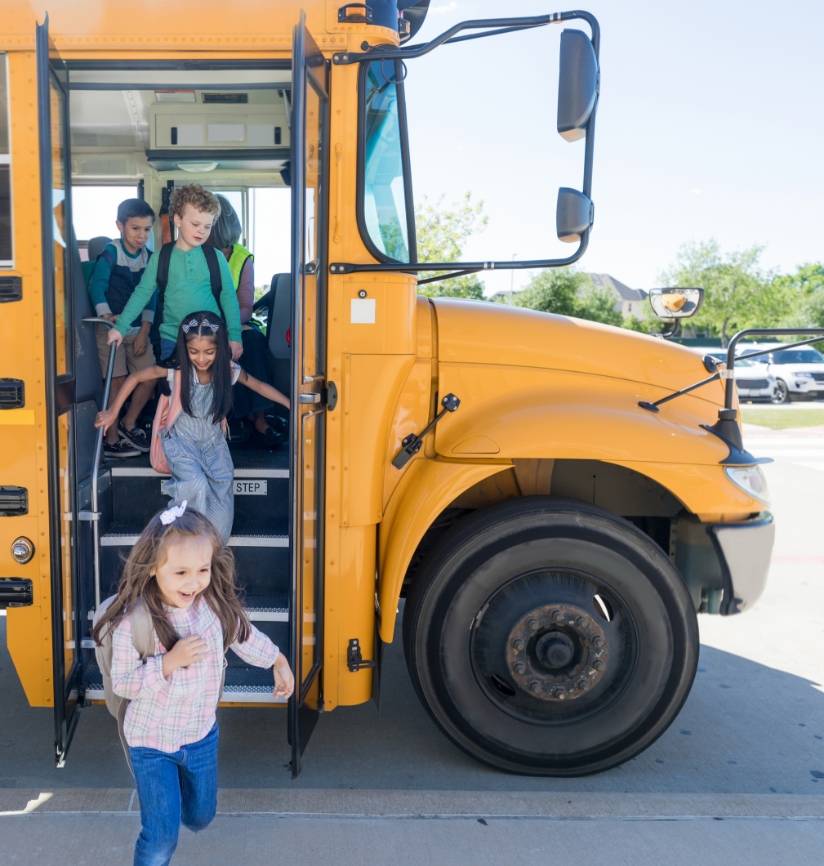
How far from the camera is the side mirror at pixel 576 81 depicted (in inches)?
106

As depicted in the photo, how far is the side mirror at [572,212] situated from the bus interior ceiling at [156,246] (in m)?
1.07

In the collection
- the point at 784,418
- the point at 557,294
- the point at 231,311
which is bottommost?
the point at 784,418

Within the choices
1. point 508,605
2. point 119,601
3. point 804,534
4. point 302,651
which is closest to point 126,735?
point 119,601

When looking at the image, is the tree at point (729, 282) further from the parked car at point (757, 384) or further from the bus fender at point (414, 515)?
the bus fender at point (414, 515)

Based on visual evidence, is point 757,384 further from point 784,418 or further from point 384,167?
point 384,167

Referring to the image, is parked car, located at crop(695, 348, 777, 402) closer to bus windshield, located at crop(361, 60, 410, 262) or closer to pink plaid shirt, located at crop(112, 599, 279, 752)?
bus windshield, located at crop(361, 60, 410, 262)

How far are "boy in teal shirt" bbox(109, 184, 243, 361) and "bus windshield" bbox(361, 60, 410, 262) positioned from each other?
0.68 m

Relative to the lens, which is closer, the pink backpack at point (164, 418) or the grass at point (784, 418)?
the pink backpack at point (164, 418)

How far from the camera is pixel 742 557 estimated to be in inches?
129

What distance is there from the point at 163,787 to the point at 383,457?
1289 millimetres

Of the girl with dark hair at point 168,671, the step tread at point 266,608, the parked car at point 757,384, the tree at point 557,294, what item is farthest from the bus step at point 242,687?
the tree at point 557,294

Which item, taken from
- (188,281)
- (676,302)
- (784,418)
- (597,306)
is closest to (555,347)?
(676,302)

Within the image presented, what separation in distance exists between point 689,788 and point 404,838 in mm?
1123

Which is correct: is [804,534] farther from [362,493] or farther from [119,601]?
[119,601]
